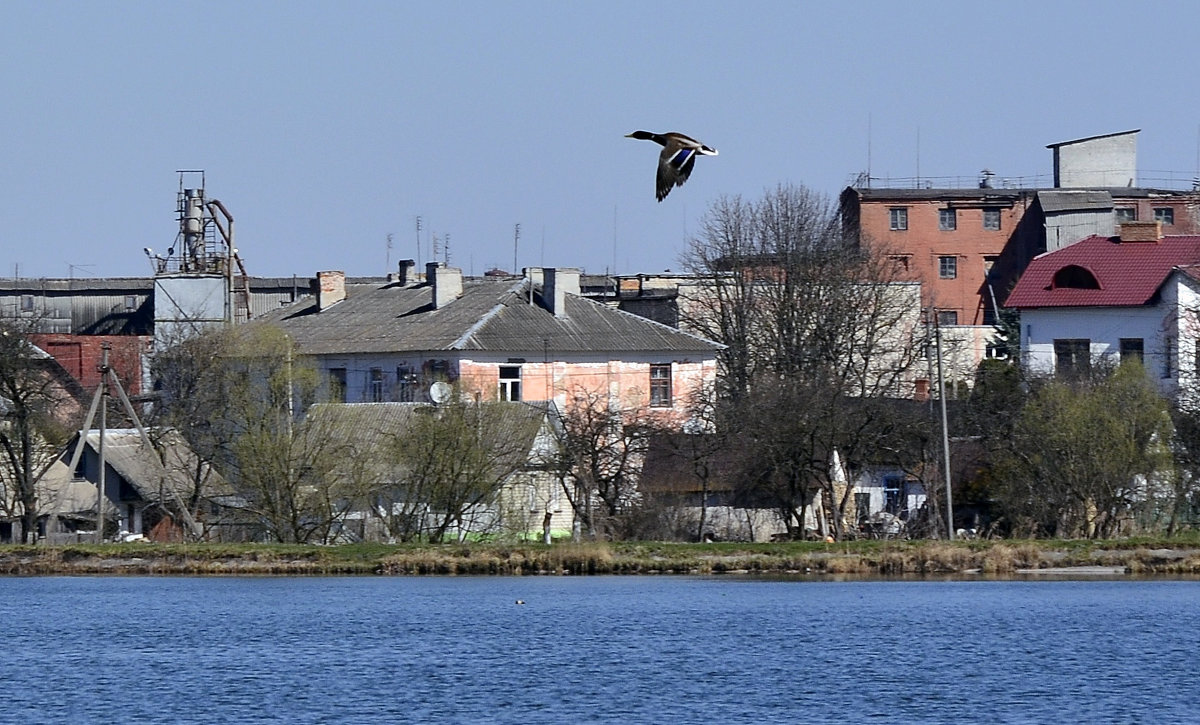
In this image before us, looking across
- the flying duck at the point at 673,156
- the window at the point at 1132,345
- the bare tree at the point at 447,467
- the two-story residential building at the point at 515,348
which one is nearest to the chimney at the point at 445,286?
the two-story residential building at the point at 515,348

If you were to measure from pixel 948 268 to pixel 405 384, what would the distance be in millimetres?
35514

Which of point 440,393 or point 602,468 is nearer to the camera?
point 602,468

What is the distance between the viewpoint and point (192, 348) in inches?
2707

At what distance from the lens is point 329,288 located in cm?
7762

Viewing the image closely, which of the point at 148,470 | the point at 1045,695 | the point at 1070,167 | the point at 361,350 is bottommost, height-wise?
the point at 1045,695

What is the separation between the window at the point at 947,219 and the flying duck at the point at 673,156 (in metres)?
75.3

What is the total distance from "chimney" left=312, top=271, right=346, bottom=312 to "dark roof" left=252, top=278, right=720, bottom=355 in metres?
1.62

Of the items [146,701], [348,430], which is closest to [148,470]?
[348,430]

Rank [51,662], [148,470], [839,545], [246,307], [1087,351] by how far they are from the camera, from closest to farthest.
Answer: [51,662] → [839,545] → [148,470] → [1087,351] → [246,307]

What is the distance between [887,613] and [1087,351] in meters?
30.2

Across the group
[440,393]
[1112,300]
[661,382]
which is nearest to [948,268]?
[1112,300]

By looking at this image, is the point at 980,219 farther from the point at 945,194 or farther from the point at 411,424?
the point at 411,424

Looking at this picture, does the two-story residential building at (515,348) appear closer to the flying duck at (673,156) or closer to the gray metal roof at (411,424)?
the gray metal roof at (411,424)

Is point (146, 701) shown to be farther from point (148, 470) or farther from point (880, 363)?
point (880, 363)
